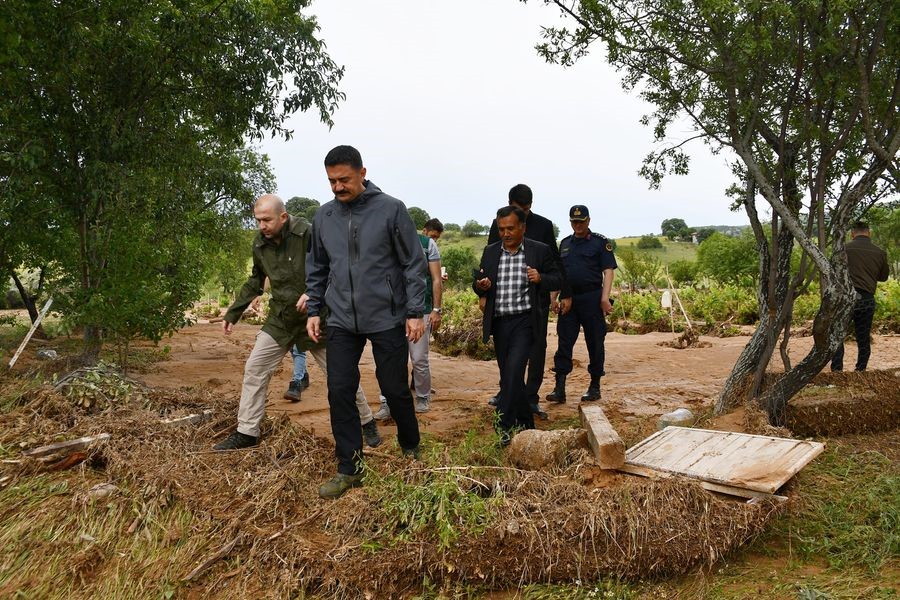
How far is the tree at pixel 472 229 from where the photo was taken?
66.9m

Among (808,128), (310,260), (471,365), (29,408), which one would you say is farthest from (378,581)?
(471,365)

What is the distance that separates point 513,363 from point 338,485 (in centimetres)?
153

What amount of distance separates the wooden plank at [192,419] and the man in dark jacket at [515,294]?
2.32 metres

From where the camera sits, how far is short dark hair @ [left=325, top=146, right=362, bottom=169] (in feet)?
13.2

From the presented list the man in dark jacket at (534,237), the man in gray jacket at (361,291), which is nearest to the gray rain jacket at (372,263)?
the man in gray jacket at (361,291)

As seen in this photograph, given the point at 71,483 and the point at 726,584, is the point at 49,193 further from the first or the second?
the point at 726,584

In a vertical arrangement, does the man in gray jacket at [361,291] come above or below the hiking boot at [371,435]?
above

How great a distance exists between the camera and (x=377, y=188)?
4.25 metres

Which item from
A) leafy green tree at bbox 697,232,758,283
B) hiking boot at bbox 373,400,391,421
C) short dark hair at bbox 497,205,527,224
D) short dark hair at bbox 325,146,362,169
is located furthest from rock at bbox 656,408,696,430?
leafy green tree at bbox 697,232,758,283

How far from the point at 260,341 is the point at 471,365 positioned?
5.23 metres

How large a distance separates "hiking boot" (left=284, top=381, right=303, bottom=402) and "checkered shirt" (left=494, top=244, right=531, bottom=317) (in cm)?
265

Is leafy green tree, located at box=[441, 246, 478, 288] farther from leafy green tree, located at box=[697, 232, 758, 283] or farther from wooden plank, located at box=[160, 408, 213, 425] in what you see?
wooden plank, located at box=[160, 408, 213, 425]

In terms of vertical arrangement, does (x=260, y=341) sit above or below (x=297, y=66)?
below

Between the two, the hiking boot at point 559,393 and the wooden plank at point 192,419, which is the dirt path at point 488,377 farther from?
the wooden plank at point 192,419
